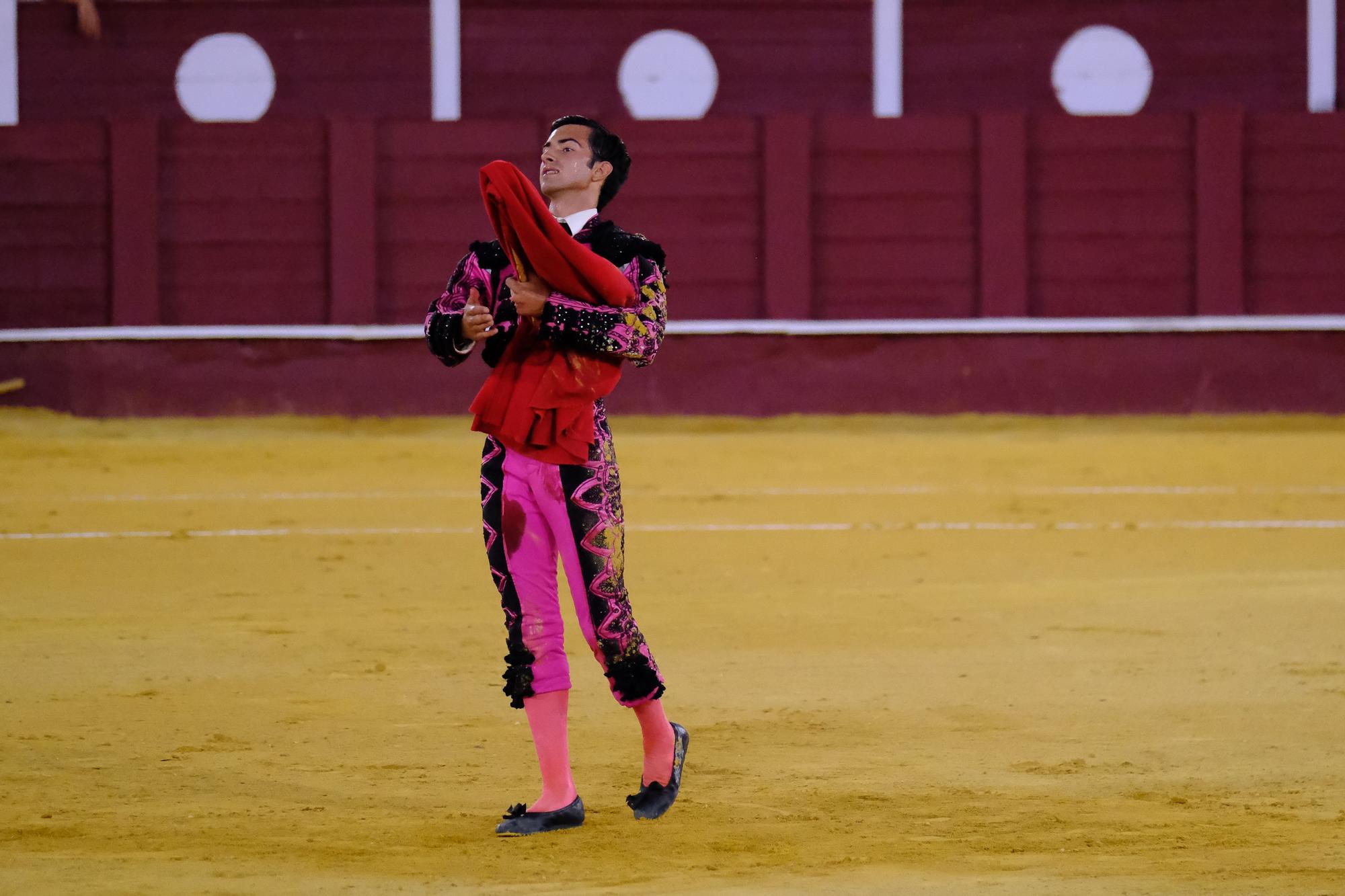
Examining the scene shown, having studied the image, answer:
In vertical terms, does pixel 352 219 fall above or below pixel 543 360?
above

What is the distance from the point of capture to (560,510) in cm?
310

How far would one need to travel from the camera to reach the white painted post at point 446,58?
42.6 ft

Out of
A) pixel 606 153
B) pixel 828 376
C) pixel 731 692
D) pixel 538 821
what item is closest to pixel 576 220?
pixel 606 153

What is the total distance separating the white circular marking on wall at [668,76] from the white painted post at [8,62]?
4173 mm

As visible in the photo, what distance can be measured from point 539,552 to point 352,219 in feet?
30.7

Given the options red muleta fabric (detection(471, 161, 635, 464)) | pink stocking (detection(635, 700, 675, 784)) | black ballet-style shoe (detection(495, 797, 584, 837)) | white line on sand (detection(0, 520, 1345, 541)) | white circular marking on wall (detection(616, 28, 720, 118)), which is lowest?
black ballet-style shoe (detection(495, 797, 584, 837))

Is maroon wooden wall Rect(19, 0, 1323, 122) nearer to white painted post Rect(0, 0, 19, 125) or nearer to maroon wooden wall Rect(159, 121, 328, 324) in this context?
white painted post Rect(0, 0, 19, 125)

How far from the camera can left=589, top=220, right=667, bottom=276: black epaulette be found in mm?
3139

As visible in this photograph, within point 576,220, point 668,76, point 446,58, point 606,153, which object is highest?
point 446,58

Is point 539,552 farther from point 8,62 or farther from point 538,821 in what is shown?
point 8,62

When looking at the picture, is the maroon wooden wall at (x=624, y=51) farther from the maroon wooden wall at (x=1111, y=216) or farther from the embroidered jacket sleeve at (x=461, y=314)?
the embroidered jacket sleeve at (x=461, y=314)

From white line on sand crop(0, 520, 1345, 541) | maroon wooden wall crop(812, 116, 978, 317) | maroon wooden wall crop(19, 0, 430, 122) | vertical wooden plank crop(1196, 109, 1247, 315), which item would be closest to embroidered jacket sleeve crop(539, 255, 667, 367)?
white line on sand crop(0, 520, 1345, 541)

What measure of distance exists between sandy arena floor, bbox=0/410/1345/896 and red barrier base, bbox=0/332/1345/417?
11.1 feet

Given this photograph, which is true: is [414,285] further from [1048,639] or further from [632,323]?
[632,323]
